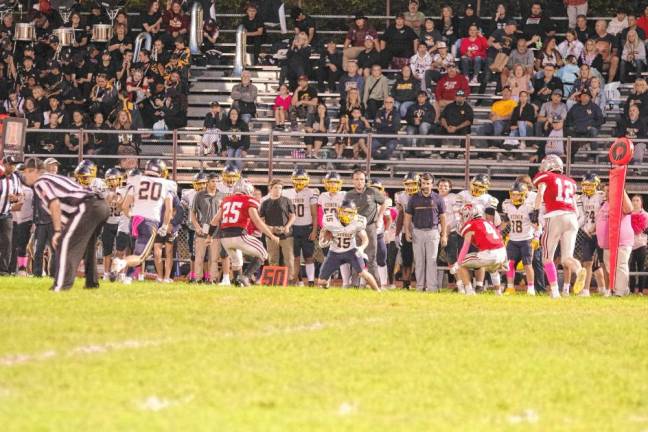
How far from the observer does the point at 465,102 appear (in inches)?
1025

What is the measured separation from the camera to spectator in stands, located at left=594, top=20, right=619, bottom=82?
27547mm

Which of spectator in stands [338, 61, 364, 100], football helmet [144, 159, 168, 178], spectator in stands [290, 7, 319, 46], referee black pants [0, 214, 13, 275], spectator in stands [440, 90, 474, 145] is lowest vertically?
referee black pants [0, 214, 13, 275]

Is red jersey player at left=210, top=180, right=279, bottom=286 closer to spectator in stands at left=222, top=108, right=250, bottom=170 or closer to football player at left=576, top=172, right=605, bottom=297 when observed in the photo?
spectator in stands at left=222, top=108, right=250, bottom=170

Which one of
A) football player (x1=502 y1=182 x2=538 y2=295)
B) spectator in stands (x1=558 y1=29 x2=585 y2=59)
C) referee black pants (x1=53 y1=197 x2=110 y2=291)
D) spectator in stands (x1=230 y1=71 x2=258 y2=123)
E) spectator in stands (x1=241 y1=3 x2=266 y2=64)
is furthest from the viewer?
spectator in stands (x1=241 y1=3 x2=266 y2=64)

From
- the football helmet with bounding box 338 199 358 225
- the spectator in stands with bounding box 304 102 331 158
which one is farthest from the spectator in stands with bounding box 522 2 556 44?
the football helmet with bounding box 338 199 358 225

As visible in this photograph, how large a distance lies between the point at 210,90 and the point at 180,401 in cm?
1928

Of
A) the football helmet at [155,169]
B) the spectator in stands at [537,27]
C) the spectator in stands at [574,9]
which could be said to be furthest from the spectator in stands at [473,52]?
the football helmet at [155,169]

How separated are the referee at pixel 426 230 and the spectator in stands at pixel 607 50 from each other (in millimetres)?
6928

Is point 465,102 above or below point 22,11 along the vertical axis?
below

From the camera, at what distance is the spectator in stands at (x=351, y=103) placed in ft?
86.1

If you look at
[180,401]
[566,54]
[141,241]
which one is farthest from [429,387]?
[566,54]

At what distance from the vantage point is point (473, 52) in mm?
28250

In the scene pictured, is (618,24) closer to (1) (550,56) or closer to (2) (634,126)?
(1) (550,56)

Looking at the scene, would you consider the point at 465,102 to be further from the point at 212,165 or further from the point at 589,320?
the point at 589,320
